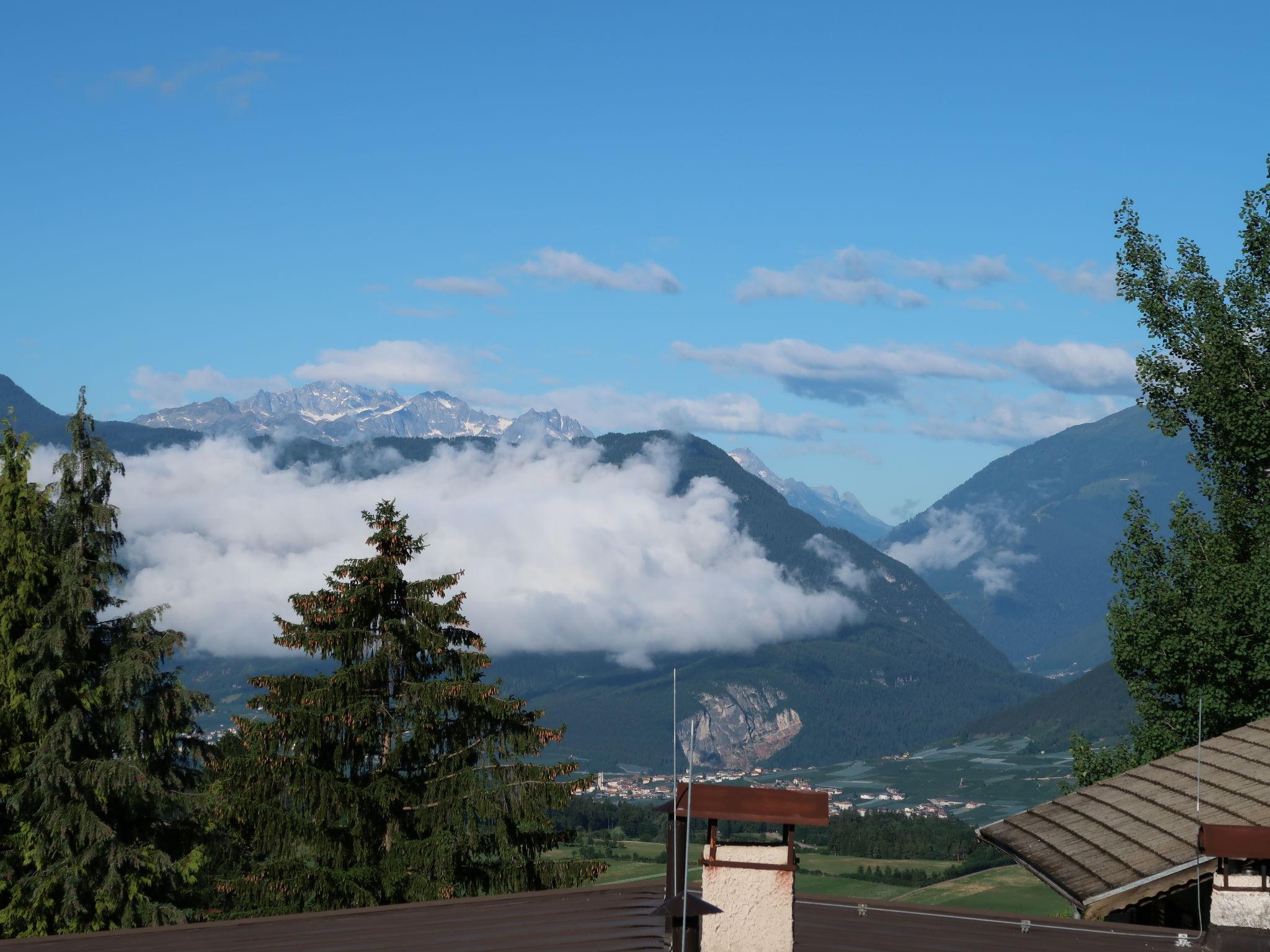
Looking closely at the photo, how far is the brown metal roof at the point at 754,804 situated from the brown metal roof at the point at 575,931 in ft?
5.36

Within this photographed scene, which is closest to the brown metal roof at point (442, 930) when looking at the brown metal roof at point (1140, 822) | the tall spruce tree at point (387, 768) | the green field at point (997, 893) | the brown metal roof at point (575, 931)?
the brown metal roof at point (575, 931)

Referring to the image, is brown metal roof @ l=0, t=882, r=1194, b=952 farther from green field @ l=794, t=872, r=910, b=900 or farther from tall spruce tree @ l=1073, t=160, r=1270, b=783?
green field @ l=794, t=872, r=910, b=900

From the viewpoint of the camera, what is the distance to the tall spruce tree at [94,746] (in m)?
28.4

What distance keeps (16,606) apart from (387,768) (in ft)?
28.4

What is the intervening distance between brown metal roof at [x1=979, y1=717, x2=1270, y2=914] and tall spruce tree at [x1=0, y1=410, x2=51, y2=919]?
20.2m

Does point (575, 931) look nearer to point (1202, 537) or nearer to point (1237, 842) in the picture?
point (1237, 842)

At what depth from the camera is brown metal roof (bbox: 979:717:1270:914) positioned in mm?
14672

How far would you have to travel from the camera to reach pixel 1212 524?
3878cm

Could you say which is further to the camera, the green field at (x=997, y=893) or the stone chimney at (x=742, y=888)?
the green field at (x=997, y=893)

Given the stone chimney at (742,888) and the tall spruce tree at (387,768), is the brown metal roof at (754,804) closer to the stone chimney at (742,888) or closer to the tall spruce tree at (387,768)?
the stone chimney at (742,888)

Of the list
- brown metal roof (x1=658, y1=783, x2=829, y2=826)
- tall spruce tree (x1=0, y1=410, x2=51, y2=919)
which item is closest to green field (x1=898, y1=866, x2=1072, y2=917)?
tall spruce tree (x1=0, y1=410, x2=51, y2=919)

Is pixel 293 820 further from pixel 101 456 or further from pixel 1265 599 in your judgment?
pixel 1265 599

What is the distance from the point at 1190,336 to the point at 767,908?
30.6 metres

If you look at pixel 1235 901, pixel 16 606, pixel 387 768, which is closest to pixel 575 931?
pixel 1235 901
